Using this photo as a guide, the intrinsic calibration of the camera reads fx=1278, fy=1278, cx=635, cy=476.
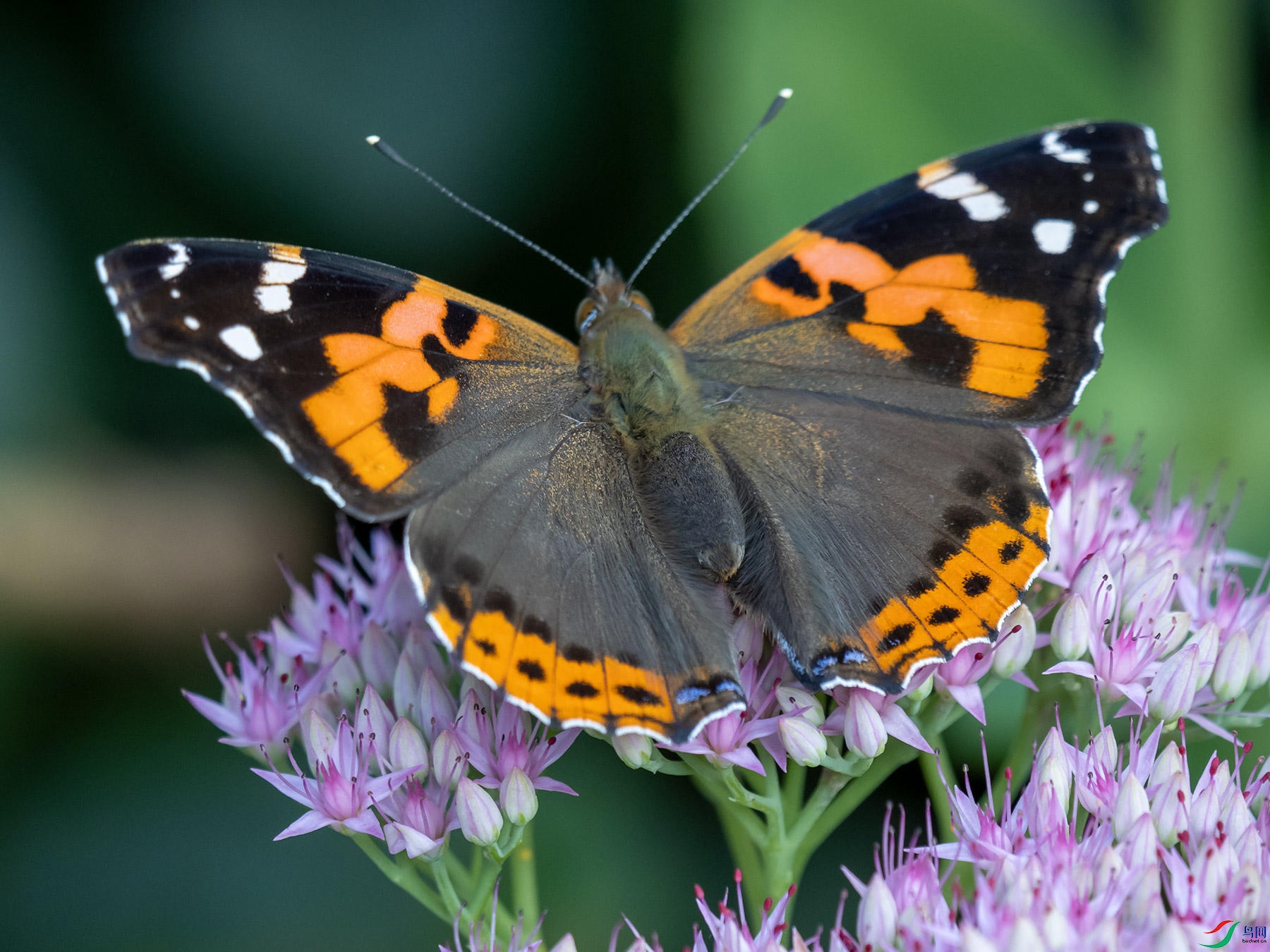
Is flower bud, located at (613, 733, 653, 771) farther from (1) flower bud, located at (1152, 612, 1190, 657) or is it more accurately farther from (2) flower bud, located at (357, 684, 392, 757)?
(1) flower bud, located at (1152, 612, 1190, 657)

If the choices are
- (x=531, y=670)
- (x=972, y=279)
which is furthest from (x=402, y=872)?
(x=972, y=279)

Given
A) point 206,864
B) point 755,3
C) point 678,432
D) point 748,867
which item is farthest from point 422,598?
point 755,3

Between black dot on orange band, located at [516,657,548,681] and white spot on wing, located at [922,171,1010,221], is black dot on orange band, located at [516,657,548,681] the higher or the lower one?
the lower one

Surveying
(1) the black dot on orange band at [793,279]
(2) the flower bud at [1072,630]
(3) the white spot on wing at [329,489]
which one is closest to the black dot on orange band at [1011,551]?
(2) the flower bud at [1072,630]

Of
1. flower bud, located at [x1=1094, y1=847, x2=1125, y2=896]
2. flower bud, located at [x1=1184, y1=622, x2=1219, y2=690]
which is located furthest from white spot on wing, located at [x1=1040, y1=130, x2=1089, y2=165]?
flower bud, located at [x1=1094, y1=847, x2=1125, y2=896]

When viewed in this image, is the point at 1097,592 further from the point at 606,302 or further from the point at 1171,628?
the point at 606,302

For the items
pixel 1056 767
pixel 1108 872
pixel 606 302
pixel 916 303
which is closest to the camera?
pixel 1108 872
